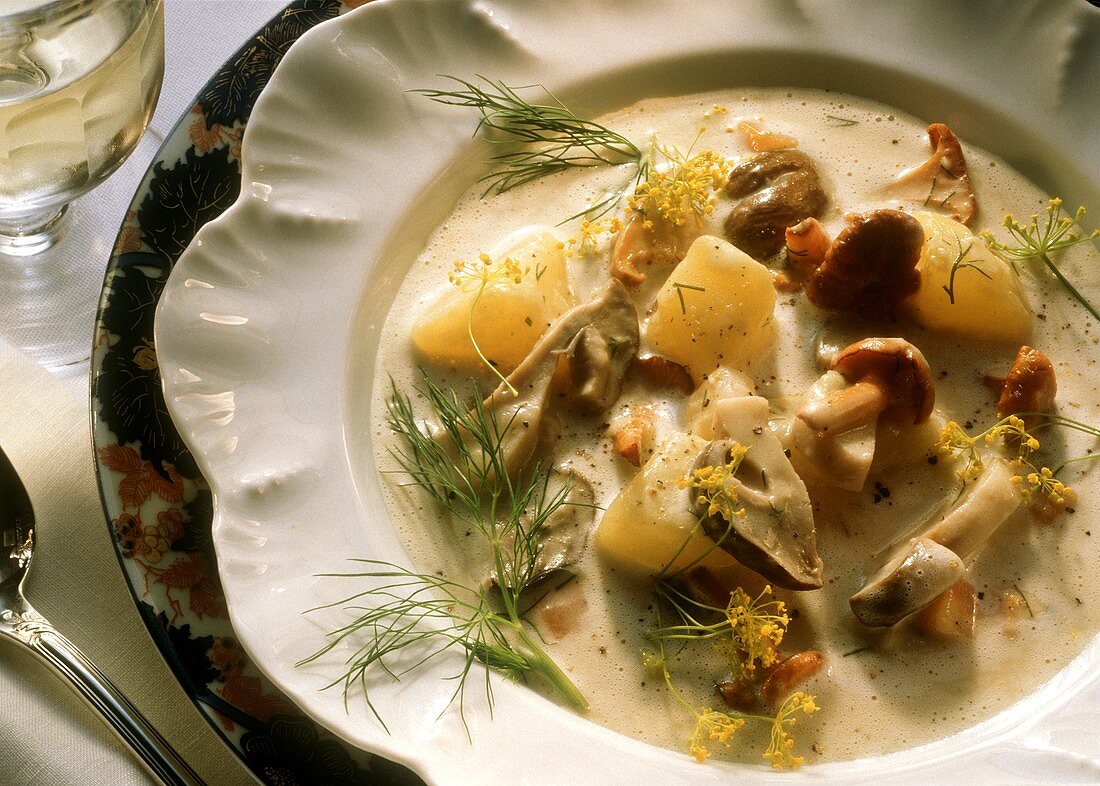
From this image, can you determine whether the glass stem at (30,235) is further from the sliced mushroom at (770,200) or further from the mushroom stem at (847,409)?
the mushroom stem at (847,409)

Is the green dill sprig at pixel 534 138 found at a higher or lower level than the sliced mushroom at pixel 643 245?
higher

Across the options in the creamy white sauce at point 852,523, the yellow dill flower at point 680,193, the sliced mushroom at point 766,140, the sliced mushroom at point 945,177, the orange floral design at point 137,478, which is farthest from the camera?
the sliced mushroom at point 766,140

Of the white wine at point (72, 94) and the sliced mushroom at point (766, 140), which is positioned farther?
the sliced mushroom at point (766, 140)

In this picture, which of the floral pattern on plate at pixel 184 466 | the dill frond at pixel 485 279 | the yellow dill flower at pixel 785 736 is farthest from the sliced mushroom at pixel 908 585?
the floral pattern on plate at pixel 184 466

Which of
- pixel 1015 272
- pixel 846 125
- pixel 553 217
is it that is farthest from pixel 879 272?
pixel 553 217

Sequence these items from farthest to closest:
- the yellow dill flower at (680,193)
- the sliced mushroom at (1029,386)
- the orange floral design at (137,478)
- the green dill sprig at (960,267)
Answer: the yellow dill flower at (680,193) → the green dill sprig at (960,267) → the sliced mushroom at (1029,386) → the orange floral design at (137,478)

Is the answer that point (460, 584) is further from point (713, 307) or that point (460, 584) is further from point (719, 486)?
point (713, 307)

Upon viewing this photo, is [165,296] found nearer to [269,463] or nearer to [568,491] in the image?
[269,463]
